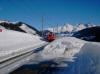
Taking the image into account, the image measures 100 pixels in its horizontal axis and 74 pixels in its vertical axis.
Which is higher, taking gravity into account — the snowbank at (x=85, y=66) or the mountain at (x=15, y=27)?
the mountain at (x=15, y=27)

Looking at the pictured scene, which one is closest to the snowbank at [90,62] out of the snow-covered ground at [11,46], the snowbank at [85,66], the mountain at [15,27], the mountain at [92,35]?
the snowbank at [85,66]

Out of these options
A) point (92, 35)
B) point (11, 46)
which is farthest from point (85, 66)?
point (92, 35)

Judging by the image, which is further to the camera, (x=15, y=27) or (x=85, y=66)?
(x=15, y=27)

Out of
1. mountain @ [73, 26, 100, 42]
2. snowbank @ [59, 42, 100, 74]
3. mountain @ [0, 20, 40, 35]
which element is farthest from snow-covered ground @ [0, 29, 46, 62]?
mountain @ [0, 20, 40, 35]

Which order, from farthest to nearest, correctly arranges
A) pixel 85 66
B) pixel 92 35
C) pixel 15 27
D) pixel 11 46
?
pixel 15 27 → pixel 92 35 → pixel 11 46 → pixel 85 66

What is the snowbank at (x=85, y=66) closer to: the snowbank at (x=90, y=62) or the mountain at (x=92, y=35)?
the snowbank at (x=90, y=62)

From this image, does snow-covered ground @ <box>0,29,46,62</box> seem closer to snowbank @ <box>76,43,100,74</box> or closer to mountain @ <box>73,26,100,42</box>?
snowbank @ <box>76,43,100,74</box>

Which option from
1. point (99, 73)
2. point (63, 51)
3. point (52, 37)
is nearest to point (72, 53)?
point (63, 51)

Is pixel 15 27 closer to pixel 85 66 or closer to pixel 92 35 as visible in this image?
pixel 92 35

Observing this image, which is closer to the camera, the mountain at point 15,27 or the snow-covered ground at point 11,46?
the snow-covered ground at point 11,46

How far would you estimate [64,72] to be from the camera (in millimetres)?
6148

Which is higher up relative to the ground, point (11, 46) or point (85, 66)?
point (11, 46)

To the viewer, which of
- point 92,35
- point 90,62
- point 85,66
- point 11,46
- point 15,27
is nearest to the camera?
point 85,66

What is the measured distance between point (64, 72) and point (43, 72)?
111 cm
